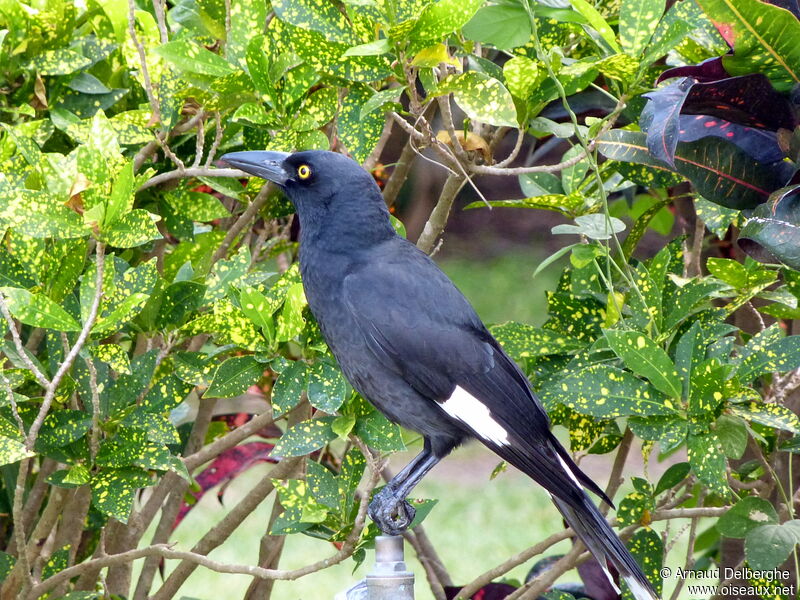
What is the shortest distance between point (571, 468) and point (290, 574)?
1.95 ft

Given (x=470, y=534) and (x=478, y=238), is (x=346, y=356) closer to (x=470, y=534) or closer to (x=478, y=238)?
(x=470, y=534)

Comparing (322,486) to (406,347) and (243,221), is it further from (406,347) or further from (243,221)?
(243,221)

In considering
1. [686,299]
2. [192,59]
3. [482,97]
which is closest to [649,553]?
[686,299]

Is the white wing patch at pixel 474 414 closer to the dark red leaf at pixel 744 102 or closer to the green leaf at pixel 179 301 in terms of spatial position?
the green leaf at pixel 179 301

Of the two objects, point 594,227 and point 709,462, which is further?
point 594,227

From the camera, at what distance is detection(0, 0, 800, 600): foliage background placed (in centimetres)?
173

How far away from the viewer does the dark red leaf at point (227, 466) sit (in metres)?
2.79

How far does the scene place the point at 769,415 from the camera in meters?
1.77

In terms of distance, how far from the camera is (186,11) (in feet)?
7.25

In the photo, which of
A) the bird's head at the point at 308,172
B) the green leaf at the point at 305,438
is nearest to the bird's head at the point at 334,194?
the bird's head at the point at 308,172

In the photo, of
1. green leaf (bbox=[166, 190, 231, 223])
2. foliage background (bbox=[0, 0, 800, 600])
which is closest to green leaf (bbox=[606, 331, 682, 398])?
foliage background (bbox=[0, 0, 800, 600])

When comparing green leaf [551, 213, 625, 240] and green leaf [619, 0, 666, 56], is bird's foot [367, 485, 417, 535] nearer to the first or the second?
green leaf [551, 213, 625, 240]

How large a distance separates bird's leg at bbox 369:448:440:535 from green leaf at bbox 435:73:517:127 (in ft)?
2.34

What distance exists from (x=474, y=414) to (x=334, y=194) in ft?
1.82
